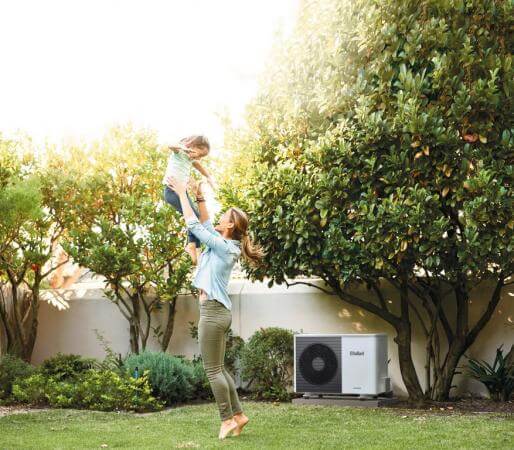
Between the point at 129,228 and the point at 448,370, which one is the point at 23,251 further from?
the point at 448,370

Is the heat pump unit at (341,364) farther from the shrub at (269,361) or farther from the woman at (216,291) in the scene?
the woman at (216,291)

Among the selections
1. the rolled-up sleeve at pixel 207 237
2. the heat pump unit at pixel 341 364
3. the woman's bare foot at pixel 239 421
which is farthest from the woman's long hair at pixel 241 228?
the heat pump unit at pixel 341 364

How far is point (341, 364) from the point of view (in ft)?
29.0

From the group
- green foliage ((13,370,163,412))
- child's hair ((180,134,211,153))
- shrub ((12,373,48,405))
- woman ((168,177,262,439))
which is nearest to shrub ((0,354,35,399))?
shrub ((12,373,48,405))

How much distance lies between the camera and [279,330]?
9.81 m

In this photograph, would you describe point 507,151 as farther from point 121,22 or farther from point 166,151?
point 121,22

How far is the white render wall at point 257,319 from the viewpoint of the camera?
9.23 m

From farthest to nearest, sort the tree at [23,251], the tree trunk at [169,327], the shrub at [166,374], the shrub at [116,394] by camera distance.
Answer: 1. the tree trunk at [169,327]
2. the tree at [23,251]
3. the shrub at [166,374]
4. the shrub at [116,394]

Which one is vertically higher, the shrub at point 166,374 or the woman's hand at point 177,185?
the woman's hand at point 177,185

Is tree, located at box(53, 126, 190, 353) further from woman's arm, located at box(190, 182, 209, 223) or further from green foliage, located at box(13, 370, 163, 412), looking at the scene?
woman's arm, located at box(190, 182, 209, 223)

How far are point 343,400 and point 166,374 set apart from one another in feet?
6.63

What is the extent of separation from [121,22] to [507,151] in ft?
28.5

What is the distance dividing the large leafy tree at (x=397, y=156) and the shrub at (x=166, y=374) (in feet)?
4.92

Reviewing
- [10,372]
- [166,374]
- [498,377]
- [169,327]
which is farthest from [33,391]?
[498,377]
